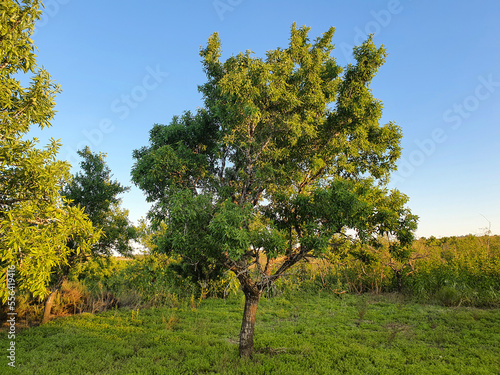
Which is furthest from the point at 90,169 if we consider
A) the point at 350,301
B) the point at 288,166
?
the point at 350,301

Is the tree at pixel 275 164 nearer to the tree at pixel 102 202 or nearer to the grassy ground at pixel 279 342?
the grassy ground at pixel 279 342

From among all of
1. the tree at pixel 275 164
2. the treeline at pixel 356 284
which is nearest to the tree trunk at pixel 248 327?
the tree at pixel 275 164

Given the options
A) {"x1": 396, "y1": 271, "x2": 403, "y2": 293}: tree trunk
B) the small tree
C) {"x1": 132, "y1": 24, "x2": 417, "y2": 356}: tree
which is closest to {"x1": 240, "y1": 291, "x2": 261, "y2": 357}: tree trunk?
{"x1": 132, "y1": 24, "x2": 417, "y2": 356}: tree

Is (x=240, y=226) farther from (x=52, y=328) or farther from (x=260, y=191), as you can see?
(x=52, y=328)

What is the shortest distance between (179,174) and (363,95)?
7.49m

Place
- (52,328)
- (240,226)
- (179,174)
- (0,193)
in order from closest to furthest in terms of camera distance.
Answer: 1. (0,193)
2. (240,226)
3. (179,174)
4. (52,328)

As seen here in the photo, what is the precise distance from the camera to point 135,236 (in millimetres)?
18094

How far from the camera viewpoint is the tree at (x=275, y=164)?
8.73 metres

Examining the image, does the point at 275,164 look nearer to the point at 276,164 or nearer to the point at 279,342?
the point at 276,164

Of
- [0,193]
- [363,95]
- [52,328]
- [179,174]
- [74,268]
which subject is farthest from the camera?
[74,268]

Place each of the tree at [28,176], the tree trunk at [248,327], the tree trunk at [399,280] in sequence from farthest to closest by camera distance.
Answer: the tree trunk at [399,280] → the tree trunk at [248,327] → the tree at [28,176]

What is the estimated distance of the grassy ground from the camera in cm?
923

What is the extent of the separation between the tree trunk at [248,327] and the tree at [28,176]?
6336mm

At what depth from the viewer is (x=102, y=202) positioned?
57.0ft
